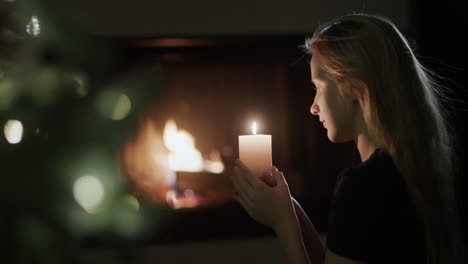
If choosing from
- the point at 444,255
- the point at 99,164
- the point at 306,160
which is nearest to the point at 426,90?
the point at 444,255

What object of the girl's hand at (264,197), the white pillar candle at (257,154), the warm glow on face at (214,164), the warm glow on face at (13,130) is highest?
the warm glow on face at (13,130)

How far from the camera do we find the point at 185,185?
8.45 feet

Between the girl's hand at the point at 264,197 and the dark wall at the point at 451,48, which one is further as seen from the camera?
the dark wall at the point at 451,48

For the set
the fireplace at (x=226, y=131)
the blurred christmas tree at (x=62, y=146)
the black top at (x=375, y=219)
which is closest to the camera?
the blurred christmas tree at (x=62, y=146)

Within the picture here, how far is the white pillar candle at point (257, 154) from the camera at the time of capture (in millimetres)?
1156

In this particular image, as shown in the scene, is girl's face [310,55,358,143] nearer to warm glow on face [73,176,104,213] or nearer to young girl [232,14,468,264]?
young girl [232,14,468,264]

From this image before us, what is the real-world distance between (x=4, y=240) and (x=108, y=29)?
6.63 ft

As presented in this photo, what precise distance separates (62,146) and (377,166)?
59cm

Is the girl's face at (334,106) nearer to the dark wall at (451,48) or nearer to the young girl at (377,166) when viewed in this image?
the young girl at (377,166)

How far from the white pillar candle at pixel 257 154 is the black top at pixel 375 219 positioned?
0.83ft

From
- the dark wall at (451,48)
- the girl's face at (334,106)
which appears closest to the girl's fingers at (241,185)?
the girl's face at (334,106)

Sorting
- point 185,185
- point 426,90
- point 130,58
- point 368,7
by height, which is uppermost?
point 368,7

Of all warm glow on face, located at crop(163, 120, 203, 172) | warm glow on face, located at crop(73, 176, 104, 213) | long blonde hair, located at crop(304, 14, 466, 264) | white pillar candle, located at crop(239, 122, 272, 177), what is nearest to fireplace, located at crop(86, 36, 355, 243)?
warm glow on face, located at crop(163, 120, 203, 172)

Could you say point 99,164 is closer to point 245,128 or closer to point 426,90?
point 426,90
